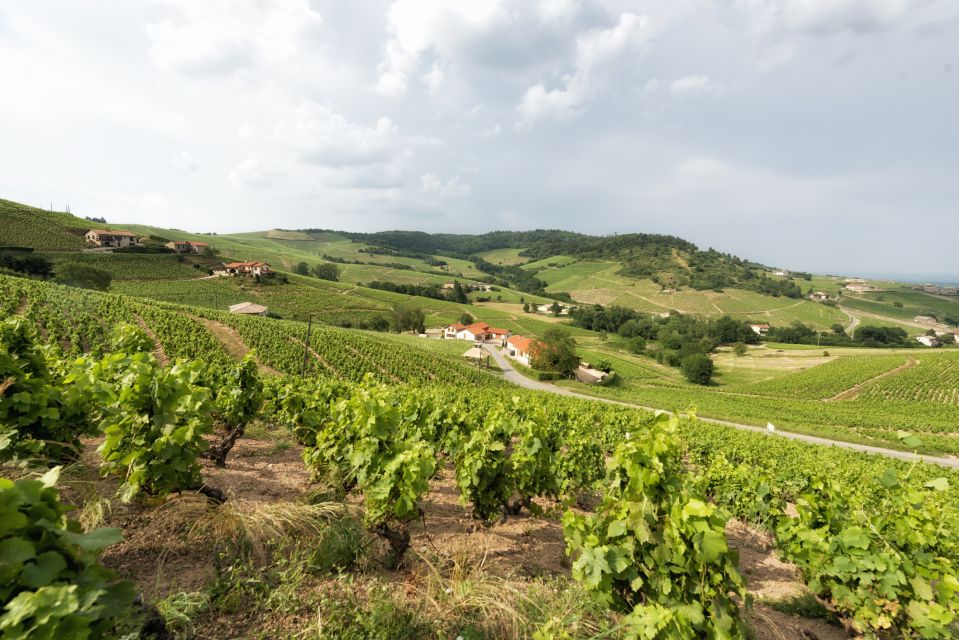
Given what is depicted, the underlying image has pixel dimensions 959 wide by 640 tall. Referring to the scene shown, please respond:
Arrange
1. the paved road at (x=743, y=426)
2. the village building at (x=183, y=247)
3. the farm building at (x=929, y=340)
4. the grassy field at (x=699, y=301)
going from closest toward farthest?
the paved road at (x=743, y=426) → the village building at (x=183, y=247) → the farm building at (x=929, y=340) → the grassy field at (x=699, y=301)

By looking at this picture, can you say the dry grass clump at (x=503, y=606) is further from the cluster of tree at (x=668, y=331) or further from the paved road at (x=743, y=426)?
the cluster of tree at (x=668, y=331)

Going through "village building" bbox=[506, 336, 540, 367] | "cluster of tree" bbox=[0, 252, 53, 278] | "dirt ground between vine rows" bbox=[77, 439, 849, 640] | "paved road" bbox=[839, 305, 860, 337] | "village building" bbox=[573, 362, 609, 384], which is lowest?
"village building" bbox=[573, 362, 609, 384]

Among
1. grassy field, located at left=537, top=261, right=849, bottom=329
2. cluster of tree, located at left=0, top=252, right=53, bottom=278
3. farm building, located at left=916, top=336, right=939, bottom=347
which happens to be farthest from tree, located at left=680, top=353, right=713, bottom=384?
cluster of tree, located at left=0, top=252, right=53, bottom=278

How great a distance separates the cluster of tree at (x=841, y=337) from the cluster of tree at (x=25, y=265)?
534 feet

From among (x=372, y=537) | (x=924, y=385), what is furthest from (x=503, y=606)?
(x=924, y=385)

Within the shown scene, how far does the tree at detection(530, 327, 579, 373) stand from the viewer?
57.9m

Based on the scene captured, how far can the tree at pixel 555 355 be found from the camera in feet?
190

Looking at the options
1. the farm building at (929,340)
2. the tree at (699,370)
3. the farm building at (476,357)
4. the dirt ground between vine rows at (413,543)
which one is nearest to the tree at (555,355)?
the farm building at (476,357)

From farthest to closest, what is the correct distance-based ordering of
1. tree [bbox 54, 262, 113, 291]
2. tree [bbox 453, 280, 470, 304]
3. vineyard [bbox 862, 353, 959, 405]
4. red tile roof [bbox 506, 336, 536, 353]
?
1. tree [bbox 453, 280, 470, 304]
2. red tile roof [bbox 506, 336, 536, 353]
3. tree [bbox 54, 262, 113, 291]
4. vineyard [bbox 862, 353, 959, 405]

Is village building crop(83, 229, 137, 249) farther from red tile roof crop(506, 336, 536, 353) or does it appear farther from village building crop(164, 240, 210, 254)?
red tile roof crop(506, 336, 536, 353)

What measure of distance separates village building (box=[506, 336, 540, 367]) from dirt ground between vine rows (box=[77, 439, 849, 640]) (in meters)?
51.5

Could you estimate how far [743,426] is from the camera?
35.3 metres

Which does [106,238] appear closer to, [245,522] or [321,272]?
[321,272]

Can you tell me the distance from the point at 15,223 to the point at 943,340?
233 m
